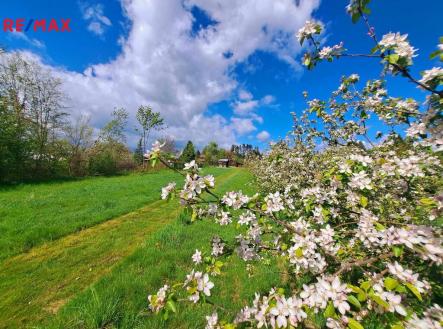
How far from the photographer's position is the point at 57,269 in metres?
5.02

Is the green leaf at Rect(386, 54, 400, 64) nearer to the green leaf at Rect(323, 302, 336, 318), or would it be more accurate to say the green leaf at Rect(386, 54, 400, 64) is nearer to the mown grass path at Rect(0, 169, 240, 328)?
the green leaf at Rect(323, 302, 336, 318)

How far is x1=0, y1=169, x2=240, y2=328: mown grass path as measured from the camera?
12.4ft

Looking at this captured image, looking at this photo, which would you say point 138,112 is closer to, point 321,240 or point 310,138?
point 310,138

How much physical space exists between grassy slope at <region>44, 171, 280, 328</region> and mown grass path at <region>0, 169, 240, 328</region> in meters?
0.53

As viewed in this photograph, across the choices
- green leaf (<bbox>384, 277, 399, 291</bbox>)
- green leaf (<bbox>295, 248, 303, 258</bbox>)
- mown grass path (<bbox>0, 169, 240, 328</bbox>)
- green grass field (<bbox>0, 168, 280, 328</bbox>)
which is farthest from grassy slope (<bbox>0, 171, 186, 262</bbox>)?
green leaf (<bbox>384, 277, 399, 291</bbox>)

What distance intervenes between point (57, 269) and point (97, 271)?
32.1 inches

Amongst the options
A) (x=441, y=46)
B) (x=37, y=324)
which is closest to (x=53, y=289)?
(x=37, y=324)

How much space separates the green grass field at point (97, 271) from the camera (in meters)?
3.45

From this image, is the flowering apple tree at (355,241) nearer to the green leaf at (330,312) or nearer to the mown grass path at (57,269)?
the green leaf at (330,312)

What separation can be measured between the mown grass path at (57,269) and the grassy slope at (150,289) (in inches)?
21.0

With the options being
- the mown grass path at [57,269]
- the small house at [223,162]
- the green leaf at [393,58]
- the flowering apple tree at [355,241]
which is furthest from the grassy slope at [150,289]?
the small house at [223,162]

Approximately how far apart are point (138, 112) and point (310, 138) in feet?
116

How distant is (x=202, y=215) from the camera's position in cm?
266

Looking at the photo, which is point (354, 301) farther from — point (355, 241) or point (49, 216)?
point (49, 216)
